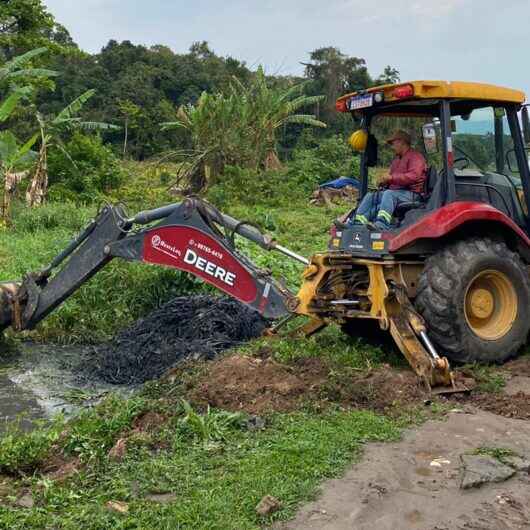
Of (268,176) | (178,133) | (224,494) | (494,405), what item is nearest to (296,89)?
(268,176)

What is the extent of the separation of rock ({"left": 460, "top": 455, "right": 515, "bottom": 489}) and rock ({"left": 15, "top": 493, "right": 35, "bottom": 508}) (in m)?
2.42

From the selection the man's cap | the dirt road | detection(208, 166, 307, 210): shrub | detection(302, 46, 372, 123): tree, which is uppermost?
detection(302, 46, 372, 123): tree

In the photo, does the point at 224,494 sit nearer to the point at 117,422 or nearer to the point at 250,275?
the point at 117,422

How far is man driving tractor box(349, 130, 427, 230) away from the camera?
695 cm

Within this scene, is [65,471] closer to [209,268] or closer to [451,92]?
[209,268]

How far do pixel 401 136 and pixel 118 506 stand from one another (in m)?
4.37

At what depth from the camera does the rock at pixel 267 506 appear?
4.13 m


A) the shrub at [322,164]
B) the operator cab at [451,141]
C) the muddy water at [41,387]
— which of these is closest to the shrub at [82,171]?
the shrub at [322,164]

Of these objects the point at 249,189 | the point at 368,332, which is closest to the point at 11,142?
the point at 249,189

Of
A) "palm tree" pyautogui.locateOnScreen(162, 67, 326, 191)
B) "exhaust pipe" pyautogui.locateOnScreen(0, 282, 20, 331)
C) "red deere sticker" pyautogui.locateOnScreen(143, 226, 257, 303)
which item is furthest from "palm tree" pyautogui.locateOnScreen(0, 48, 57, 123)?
"red deere sticker" pyautogui.locateOnScreen(143, 226, 257, 303)

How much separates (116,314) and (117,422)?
4.40m

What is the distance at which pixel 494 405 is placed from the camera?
5801 mm

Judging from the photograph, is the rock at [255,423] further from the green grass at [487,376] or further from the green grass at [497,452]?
the green grass at [487,376]

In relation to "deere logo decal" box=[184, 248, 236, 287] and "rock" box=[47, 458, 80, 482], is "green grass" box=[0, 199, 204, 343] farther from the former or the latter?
"rock" box=[47, 458, 80, 482]
